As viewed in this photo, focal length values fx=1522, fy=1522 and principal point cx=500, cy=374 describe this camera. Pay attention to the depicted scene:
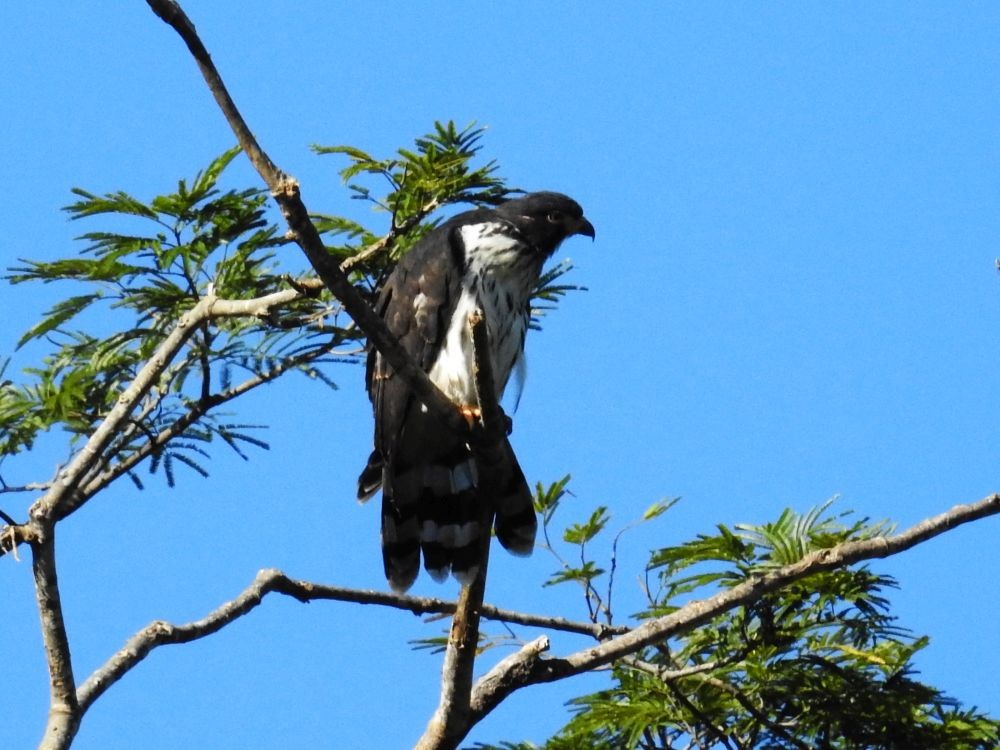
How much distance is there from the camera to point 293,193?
399 centimetres

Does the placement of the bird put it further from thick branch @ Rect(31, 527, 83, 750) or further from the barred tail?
thick branch @ Rect(31, 527, 83, 750)

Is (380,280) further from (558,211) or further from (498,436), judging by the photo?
(498,436)

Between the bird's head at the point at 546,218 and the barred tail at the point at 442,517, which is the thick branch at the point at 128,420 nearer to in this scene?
the barred tail at the point at 442,517

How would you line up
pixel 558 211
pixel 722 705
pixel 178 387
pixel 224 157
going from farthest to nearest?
pixel 558 211
pixel 178 387
pixel 224 157
pixel 722 705

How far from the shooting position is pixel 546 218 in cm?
680

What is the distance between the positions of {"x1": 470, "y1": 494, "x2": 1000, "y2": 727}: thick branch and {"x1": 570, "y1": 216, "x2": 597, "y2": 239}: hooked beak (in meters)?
2.81

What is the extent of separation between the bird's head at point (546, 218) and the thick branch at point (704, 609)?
256 cm

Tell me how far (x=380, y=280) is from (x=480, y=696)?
244cm

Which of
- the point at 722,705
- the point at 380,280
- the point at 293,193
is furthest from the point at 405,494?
the point at 293,193

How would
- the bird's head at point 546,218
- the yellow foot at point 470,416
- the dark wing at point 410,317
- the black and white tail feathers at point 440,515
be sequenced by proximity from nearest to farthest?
the yellow foot at point 470,416 < the black and white tail feathers at point 440,515 < the dark wing at point 410,317 < the bird's head at point 546,218

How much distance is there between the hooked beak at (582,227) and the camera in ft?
22.7

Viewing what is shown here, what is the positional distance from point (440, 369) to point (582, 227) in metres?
1.12

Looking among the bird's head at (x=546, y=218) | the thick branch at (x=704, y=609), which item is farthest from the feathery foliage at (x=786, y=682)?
the bird's head at (x=546, y=218)

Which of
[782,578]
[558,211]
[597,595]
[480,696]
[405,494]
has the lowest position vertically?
[480,696]
